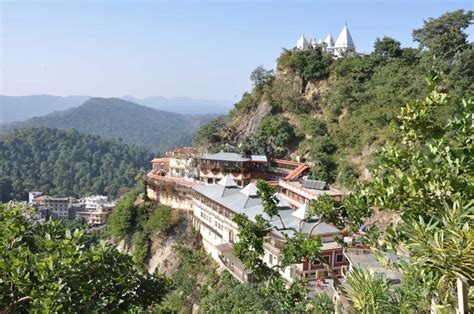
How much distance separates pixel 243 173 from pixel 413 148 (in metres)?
23.2

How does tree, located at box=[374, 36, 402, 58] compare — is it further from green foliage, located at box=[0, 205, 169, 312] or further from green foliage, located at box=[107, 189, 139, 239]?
green foliage, located at box=[0, 205, 169, 312]

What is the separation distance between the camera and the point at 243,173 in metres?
28.5

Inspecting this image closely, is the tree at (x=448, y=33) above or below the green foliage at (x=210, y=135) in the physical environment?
above

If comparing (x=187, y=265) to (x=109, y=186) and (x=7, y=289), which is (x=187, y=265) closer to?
(x=7, y=289)

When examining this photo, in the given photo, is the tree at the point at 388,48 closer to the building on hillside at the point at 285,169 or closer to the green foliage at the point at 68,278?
the building on hillside at the point at 285,169

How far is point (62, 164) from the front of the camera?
319 ft

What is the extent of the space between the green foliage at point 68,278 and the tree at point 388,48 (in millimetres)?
31836

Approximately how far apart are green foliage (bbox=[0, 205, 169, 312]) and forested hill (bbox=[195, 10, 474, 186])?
14183mm

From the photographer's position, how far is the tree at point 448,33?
78.9ft

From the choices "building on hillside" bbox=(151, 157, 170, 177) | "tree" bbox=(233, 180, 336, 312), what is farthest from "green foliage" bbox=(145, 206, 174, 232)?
"tree" bbox=(233, 180, 336, 312)

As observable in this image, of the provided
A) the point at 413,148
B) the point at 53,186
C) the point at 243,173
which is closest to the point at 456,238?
the point at 413,148

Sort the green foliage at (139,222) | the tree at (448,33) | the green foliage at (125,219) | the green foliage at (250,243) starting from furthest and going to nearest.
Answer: the green foliage at (125,219)
the green foliage at (139,222)
the tree at (448,33)
the green foliage at (250,243)

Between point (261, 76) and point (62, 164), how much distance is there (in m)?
76.0

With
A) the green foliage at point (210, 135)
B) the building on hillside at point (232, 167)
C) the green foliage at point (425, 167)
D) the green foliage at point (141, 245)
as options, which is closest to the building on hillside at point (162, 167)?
the green foliage at point (210, 135)
